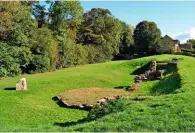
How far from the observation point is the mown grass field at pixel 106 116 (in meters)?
9.30

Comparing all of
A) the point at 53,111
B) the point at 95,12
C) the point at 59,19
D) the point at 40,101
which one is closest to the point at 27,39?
the point at 59,19

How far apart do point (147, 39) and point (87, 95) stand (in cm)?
4997

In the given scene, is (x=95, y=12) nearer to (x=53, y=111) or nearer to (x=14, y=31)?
(x=14, y=31)

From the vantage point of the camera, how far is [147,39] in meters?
67.8

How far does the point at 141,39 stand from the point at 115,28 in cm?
1522

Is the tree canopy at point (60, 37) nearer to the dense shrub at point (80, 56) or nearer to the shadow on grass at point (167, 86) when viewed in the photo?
the dense shrub at point (80, 56)

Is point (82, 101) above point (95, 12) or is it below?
below

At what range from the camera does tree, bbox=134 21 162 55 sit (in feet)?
217

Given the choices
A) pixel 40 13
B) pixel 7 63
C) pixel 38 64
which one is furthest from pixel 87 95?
pixel 40 13

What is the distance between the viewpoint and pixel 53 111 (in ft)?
53.5

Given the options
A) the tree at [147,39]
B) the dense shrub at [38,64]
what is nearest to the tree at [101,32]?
the tree at [147,39]

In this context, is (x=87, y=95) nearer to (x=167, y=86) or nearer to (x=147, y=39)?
(x=167, y=86)

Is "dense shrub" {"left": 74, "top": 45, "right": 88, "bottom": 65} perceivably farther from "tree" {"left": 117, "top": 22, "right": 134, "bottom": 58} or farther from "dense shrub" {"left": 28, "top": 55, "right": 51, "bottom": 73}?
"tree" {"left": 117, "top": 22, "right": 134, "bottom": 58}

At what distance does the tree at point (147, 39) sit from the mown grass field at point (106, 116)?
127 ft
